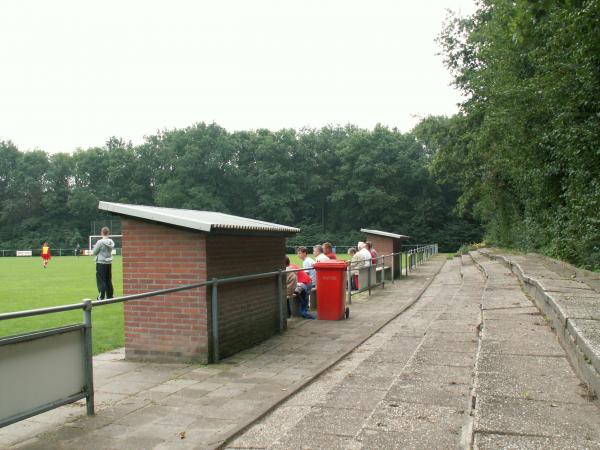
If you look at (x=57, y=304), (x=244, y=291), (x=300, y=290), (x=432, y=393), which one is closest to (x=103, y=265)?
(x=57, y=304)

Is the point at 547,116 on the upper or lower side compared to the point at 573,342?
upper

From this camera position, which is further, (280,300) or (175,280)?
(280,300)

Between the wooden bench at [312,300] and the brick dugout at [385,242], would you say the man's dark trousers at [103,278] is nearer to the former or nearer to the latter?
the wooden bench at [312,300]

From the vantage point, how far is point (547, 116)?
15.8 metres

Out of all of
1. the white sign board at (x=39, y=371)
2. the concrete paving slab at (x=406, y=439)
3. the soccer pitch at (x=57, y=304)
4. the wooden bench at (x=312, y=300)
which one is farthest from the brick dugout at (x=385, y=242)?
the white sign board at (x=39, y=371)

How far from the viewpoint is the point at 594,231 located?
11.2 metres

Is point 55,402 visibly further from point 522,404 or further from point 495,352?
point 495,352

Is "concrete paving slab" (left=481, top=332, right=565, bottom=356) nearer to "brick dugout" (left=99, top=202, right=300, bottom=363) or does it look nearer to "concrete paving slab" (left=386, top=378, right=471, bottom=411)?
"concrete paving slab" (left=386, top=378, right=471, bottom=411)

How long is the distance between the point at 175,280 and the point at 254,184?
6607cm

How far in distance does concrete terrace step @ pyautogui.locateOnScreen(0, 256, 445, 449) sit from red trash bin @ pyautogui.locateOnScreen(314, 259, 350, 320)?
1.50m

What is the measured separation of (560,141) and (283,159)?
61220 mm

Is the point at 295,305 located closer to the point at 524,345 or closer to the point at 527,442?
the point at 524,345

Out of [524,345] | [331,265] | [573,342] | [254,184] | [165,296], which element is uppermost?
[254,184]

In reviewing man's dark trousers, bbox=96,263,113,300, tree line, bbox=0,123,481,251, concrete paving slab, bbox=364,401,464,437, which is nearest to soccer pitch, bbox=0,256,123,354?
man's dark trousers, bbox=96,263,113,300
